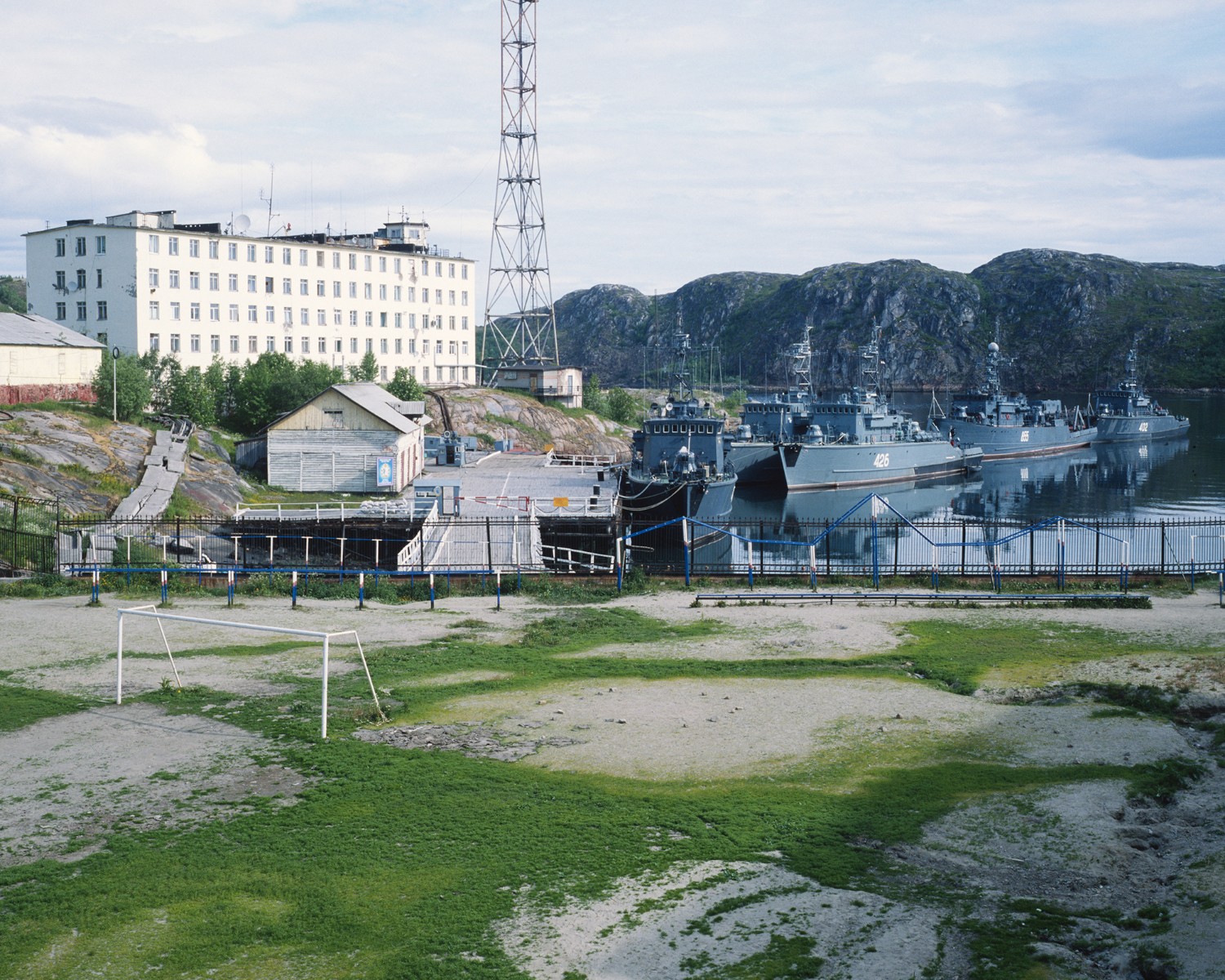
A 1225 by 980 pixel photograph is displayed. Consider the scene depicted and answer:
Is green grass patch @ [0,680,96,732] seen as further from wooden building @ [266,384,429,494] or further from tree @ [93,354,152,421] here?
tree @ [93,354,152,421]

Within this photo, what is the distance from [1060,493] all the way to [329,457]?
2377 inches

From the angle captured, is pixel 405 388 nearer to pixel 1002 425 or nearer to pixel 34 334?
pixel 34 334

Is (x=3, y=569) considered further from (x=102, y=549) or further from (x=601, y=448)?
(x=601, y=448)

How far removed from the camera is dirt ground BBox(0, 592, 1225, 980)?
1376 centimetres

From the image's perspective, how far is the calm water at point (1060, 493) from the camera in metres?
81.9

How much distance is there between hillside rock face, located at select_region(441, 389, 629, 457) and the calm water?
16109mm

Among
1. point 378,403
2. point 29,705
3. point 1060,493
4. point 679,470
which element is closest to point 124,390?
point 378,403

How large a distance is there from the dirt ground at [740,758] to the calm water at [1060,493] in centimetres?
4781

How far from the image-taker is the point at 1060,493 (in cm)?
9456

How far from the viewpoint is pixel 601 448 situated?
4045 inches

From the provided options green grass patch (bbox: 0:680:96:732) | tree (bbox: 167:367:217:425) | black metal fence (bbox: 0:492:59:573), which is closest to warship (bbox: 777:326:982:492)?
tree (bbox: 167:367:217:425)

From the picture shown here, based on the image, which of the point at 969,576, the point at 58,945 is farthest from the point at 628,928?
the point at 969,576

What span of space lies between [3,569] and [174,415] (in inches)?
1328

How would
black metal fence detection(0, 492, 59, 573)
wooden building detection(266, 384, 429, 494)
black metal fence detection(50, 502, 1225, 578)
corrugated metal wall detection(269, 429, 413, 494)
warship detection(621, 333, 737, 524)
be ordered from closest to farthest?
black metal fence detection(0, 492, 59, 573) → black metal fence detection(50, 502, 1225, 578) → wooden building detection(266, 384, 429, 494) → corrugated metal wall detection(269, 429, 413, 494) → warship detection(621, 333, 737, 524)
